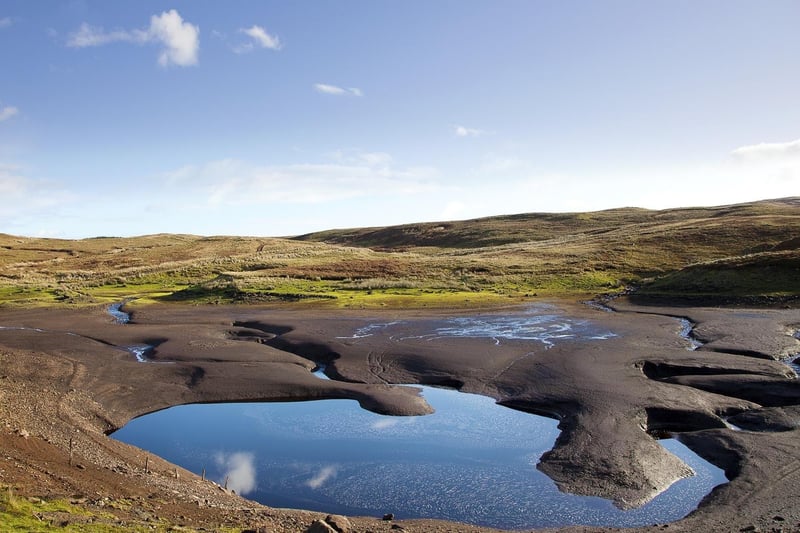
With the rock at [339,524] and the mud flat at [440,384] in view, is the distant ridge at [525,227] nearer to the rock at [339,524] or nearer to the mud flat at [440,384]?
the mud flat at [440,384]

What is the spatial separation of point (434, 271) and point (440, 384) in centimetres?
4740

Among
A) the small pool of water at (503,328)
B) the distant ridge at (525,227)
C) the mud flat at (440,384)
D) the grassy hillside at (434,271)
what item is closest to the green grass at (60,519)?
the mud flat at (440,384)

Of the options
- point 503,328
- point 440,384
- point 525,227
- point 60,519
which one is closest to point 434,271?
point 503,328

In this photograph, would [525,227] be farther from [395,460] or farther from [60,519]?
[60,519]

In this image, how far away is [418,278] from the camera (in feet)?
232

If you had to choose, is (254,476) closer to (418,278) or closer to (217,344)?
(217,344)

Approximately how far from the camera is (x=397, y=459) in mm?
19406

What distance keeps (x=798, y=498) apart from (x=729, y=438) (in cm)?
402

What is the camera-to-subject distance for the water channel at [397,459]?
1592 centimetres

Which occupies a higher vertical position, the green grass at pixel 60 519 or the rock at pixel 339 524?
the green grass at pixel 60 519

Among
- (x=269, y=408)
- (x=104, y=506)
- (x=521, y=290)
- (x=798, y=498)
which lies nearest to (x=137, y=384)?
(x=269, y=408)

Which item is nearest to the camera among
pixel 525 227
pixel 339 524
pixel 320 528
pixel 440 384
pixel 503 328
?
pixel 320 528

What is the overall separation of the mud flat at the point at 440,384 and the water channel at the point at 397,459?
A: 0.64 meters

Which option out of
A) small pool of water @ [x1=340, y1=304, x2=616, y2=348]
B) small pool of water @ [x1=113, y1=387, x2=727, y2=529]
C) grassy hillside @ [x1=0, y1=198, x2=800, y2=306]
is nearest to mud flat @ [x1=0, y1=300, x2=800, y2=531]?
small pool of water @ [x1=340, y1=304, x2=616, y2=348]
